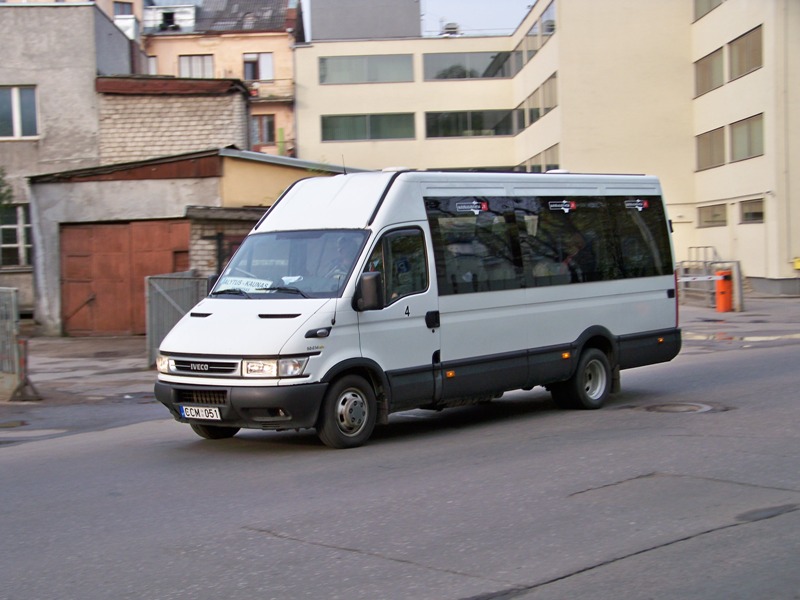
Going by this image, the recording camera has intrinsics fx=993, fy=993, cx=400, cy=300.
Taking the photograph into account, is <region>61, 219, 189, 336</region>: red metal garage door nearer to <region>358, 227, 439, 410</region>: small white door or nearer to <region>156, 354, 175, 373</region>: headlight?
<region>156, 354, 175, 373</region>: headlight

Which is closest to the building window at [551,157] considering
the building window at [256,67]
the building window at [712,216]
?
the building window at [712,216]

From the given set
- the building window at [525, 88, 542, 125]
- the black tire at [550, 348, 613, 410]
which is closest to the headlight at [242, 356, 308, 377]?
the black tire at [550, 348, 613, 410]

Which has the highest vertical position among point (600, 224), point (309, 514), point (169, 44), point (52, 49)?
point (169, 44)

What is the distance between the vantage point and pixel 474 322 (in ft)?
34.5

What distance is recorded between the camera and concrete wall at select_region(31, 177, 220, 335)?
2273 centimetres

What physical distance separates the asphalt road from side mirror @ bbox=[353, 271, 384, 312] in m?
1.36

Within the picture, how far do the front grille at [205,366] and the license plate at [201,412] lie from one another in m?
0.33

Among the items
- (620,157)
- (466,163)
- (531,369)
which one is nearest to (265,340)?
(531,369)

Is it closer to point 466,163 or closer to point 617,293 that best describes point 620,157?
point 466,163

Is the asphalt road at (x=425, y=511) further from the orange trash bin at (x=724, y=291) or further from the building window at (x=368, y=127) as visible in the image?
the building window at (x=368, y=127)

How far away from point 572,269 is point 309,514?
5.88 metres

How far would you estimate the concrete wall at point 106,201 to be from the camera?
22.7 m

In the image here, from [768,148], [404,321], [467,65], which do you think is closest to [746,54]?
[768,148]

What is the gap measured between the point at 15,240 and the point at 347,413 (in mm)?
22287
